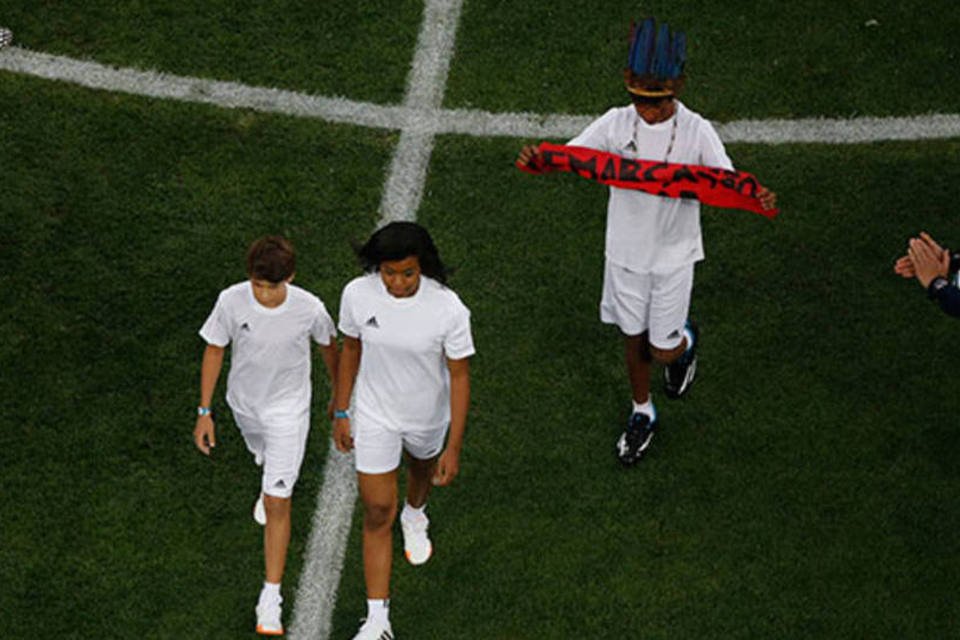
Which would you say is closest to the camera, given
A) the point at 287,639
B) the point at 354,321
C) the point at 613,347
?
the point at 354,321

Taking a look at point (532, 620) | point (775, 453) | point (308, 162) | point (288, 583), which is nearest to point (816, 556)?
point (775, 453)

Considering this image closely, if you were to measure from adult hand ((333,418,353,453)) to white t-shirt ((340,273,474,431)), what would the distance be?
0.18 meters

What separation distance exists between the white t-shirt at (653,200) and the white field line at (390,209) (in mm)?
2002

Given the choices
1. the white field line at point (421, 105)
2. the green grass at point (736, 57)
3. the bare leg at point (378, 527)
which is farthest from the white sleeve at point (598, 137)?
the green grass at point (736, 57)

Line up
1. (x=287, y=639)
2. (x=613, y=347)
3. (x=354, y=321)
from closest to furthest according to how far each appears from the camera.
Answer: (x=354, y=321) < (x=287, y=639) < (x=613, y=347)

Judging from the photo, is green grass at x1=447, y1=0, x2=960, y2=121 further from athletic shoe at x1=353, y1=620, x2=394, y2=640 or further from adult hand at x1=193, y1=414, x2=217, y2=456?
athletic shoe at x1=353, y1=620, x2=394, y2=640

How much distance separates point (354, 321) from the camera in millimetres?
9500

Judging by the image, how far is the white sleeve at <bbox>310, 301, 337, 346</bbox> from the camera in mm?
9883

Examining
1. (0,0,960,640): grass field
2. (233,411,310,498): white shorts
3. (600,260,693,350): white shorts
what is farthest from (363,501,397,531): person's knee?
(600,260,693,350): white shorts

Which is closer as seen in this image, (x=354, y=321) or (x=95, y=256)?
(x=354, y=321)

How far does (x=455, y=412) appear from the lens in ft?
31.3

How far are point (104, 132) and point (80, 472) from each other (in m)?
2.40

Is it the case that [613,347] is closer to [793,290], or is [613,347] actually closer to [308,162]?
[793,290]

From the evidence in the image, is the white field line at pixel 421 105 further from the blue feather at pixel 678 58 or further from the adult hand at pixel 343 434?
the blue feather at pixel 678 58
